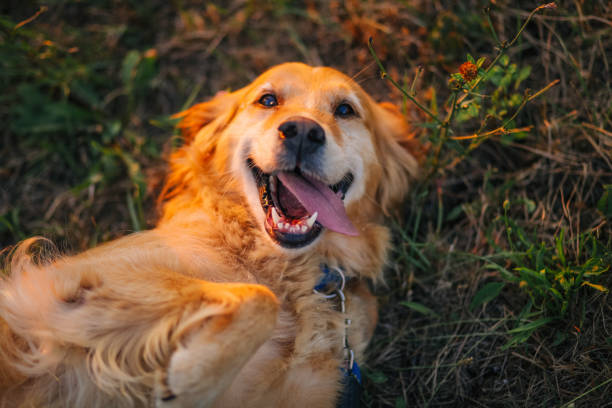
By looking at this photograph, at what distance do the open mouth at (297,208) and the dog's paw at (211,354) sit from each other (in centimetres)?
55

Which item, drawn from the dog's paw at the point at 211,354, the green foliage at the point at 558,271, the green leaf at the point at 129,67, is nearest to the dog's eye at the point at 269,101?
the dog's paw at the point at 211,354

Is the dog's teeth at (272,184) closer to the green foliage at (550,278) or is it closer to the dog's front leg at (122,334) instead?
the dog's front leg at (122,334)

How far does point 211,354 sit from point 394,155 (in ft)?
6.29

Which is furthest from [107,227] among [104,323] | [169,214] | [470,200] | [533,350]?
[533,350]

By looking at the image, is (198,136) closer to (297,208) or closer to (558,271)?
(297,208)

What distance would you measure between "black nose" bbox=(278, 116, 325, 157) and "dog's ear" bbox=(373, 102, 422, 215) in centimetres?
83

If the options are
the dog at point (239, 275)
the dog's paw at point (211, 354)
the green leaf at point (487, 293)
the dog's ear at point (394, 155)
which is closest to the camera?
the dog's paw at point (211, 354)

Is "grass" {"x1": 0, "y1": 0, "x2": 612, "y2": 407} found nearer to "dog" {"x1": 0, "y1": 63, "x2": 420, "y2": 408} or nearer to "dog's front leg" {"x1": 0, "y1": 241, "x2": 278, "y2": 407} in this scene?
"dog" {"x1": 0, "y1": 63, "x2": 420, "y2": 408}

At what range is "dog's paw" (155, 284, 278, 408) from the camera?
1519 millimetres

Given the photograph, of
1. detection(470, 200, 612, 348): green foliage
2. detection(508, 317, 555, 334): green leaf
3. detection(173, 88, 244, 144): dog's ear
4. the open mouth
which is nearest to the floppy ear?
detection(173, 88, 244, 144): dog's ear

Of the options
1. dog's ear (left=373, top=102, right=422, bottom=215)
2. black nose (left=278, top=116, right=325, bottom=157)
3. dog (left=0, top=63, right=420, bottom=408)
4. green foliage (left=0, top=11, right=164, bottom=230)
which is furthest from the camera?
green foliage (left=0, top=11, right=164, bottom=230)

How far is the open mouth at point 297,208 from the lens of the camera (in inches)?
83.5

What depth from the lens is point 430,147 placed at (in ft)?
9.80

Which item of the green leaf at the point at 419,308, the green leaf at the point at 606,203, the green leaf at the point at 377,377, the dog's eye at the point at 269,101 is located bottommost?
the green leaf at the point at 377,377
